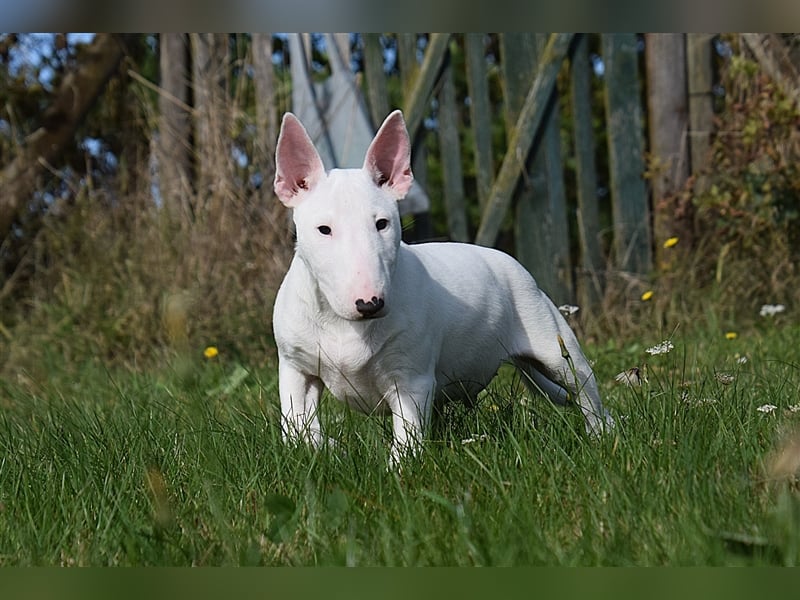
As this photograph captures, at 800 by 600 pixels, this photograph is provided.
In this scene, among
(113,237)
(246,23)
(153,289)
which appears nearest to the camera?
(246,23)

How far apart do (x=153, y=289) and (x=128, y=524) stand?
3.78 m

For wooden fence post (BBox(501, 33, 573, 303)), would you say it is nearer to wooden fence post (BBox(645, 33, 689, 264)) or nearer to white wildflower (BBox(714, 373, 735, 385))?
wooden fence post (BBox(645, 33, 689, 264))

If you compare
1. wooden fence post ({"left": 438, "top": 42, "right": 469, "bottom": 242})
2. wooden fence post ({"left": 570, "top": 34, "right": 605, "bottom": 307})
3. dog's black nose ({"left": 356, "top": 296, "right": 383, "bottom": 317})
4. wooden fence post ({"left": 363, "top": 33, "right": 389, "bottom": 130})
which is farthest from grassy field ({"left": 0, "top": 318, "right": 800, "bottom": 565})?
wooden fence post ({"left": 363, "top": 33, "right": 389, "bottom": 130})

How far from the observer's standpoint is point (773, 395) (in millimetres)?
3393

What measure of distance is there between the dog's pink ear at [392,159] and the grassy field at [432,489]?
2.53 ft

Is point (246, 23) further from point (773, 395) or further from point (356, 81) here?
point (356, 81)

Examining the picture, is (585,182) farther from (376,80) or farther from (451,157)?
(376,80)

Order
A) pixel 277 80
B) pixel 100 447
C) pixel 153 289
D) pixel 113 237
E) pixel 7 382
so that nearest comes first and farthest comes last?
pixel 100 447 → pixel 7 382 → pixel 153 289 → pixel 113 237 → pixel 277 80

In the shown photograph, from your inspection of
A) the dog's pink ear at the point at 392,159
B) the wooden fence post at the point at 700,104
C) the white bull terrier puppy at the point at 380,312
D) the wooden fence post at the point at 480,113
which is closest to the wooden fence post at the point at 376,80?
the wooden fence post at the point at 480,113

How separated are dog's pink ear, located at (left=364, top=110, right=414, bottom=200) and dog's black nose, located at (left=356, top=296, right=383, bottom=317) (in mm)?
575

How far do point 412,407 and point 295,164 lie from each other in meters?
0.84

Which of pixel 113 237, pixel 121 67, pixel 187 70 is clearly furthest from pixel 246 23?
pixel 121 67

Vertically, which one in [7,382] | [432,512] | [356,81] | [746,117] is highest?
[356,81]

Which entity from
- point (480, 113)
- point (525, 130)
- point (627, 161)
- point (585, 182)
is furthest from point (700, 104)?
point (480, 113)
